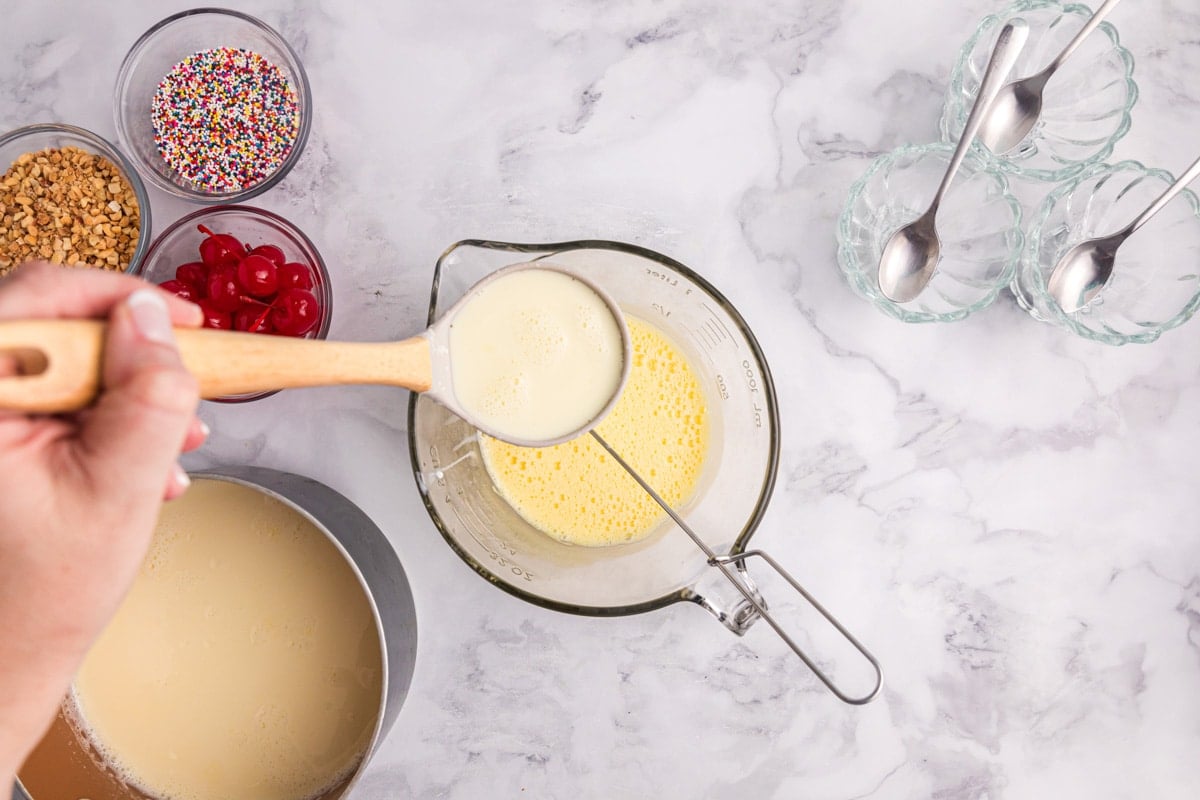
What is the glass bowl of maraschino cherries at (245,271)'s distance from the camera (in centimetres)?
136

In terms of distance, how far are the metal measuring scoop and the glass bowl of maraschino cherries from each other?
0.35m

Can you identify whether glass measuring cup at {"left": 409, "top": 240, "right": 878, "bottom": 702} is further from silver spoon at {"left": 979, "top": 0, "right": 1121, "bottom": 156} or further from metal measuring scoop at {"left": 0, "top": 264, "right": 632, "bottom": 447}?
silver spoon at {"left": 979, "top": 0, "right": 1121, "bottom": 156}

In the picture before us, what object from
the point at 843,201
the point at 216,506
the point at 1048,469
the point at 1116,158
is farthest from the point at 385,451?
the point at 1116,158

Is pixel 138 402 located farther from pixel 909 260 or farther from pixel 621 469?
pixel 909 260

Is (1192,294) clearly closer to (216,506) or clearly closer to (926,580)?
(926,580)


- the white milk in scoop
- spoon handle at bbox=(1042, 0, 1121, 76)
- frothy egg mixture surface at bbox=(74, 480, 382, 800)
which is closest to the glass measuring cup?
the white milk in scoop

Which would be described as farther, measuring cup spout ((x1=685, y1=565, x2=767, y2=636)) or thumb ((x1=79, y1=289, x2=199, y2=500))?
measuring cup spout ((x1=685, y1=565, x2=767, y2=636))

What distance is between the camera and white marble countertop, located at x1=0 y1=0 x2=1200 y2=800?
58.9 inches

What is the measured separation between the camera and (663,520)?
4.67ft

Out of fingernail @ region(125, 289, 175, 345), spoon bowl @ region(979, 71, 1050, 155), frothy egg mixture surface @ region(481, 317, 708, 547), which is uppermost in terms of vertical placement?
fingernail @ region(125, 289, 175, 345)

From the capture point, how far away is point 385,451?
58.5 inches

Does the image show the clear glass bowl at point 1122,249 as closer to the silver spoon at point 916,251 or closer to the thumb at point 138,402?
the silver spoon at point 916,251

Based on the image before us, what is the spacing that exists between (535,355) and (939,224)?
811 mm

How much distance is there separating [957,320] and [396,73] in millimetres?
1026
